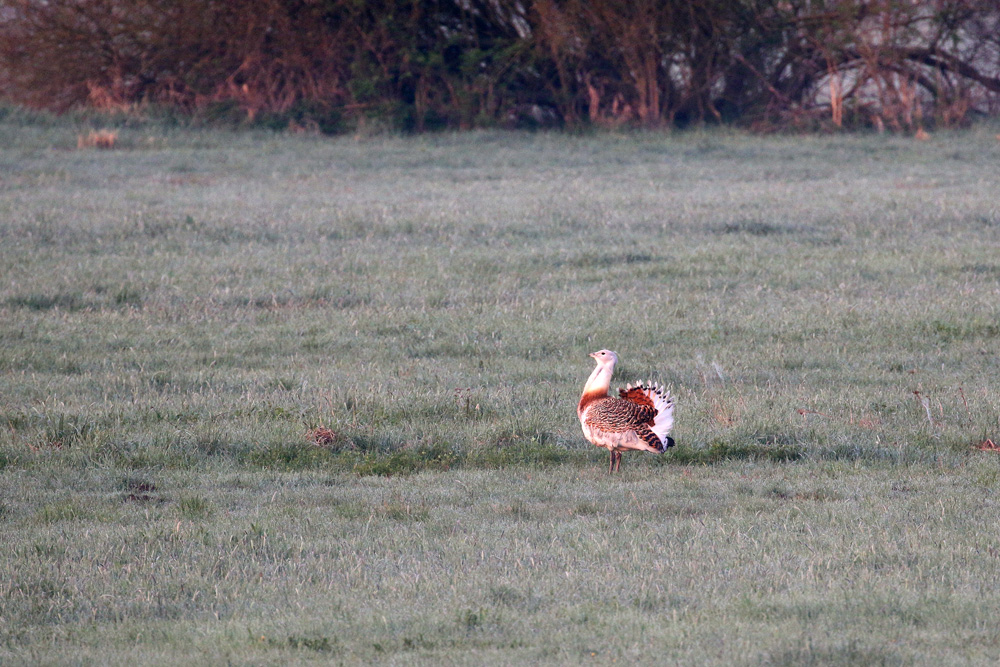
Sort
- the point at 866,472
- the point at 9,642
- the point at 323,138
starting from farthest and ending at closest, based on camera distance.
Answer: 1. the point at 323,138
2. the point at 866,472
3. the point at 9,642

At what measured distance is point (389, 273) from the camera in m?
12.3

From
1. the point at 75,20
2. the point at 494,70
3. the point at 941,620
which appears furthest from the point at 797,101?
the point at 941,620

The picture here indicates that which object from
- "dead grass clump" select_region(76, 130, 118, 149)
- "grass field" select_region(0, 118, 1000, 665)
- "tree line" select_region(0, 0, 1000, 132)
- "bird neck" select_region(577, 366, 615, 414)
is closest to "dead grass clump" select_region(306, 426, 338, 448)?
"grass field" select_region(0, 118, 1000, 665)

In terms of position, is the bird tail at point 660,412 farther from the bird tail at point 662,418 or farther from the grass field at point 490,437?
the grass field at point 490,437

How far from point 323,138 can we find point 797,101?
12400mm

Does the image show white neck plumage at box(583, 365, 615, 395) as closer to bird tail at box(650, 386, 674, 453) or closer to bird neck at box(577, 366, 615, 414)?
bird neck at box(577, 366, 615, 414)

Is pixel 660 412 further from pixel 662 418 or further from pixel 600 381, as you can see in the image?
pixel 600 381

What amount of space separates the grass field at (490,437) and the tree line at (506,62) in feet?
46.0

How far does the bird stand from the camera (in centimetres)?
605

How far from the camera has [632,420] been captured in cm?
604

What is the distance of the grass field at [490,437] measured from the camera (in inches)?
168

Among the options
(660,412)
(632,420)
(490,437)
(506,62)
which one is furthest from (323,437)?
(506,62)

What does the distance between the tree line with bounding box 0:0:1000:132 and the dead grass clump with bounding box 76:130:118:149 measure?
4989mm

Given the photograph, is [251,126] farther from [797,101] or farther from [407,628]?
[407,628]
